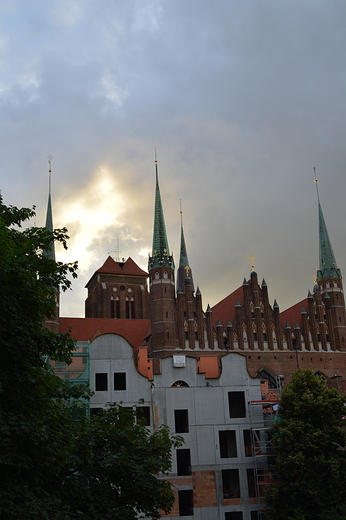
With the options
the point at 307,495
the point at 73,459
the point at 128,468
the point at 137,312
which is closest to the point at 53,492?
the point at 73,459

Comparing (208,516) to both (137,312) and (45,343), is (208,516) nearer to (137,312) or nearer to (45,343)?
(45,343)

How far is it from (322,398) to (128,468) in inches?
742

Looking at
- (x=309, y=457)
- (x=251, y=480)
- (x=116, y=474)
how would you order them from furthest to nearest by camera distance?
(x=251, y=480)
(x=309, y=457)
(x=116, y=474)

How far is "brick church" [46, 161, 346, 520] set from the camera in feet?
123

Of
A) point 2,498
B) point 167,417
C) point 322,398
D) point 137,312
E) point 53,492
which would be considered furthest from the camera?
point 137,312

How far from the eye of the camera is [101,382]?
1516 inches

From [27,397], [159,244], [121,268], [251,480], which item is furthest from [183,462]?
[121,268]

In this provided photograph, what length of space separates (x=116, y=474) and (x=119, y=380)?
67.2 feet

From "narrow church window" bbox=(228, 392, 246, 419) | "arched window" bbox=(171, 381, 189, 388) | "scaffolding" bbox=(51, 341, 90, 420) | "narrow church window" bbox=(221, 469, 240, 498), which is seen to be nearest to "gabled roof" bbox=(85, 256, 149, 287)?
"scaffolding" bbox=(51, 341, 90, 420)

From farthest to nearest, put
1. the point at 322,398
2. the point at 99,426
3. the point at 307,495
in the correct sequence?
the point at 322,398, the point at 307,495, the point at 99,426

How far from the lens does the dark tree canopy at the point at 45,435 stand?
1453 centimetres

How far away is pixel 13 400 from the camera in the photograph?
603 inches

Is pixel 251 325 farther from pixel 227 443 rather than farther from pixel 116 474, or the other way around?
pixel 116 474

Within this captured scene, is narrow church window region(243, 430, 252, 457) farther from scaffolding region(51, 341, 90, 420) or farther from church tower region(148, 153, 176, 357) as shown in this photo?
church tower region(148, 153, 176, 357)
